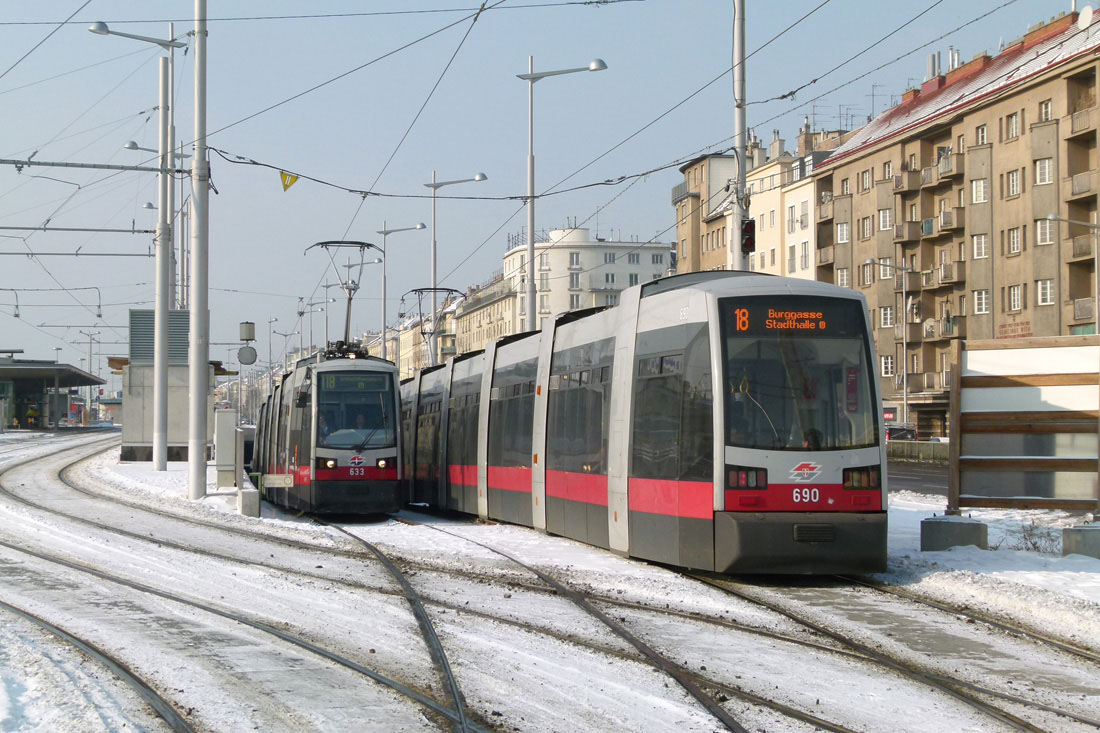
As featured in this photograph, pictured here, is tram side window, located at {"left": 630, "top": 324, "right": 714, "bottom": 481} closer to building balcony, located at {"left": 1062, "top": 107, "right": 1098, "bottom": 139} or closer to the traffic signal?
the traffic signal

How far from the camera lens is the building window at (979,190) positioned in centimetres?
5947

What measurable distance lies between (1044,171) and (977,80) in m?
10.1

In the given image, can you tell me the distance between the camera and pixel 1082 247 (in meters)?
52.3

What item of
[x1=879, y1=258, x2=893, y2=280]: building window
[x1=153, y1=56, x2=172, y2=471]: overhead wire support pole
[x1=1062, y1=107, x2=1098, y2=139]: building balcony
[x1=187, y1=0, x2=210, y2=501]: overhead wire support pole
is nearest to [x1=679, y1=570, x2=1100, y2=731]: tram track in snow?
[x1=187, y1=0, x2=210, y2=501]: overhead wire support pole

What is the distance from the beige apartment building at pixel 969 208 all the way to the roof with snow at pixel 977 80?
116 millimetres

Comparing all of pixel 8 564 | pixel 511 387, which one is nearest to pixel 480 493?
pixel 511 387

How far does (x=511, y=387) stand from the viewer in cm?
1961

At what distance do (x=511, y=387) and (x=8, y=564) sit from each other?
7986mm

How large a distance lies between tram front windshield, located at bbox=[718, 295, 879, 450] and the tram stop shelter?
2671 inches

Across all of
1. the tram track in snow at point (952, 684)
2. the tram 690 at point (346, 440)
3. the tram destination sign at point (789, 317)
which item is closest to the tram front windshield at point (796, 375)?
the tram destination sign at point (789, 317)

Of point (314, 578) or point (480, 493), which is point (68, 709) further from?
point (480, 493)

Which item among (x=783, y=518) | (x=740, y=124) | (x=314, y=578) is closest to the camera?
(x=783, y=518)

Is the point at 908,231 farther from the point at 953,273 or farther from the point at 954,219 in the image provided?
the point at 953,273

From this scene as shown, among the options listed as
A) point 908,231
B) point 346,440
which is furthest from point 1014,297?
point 346,440
